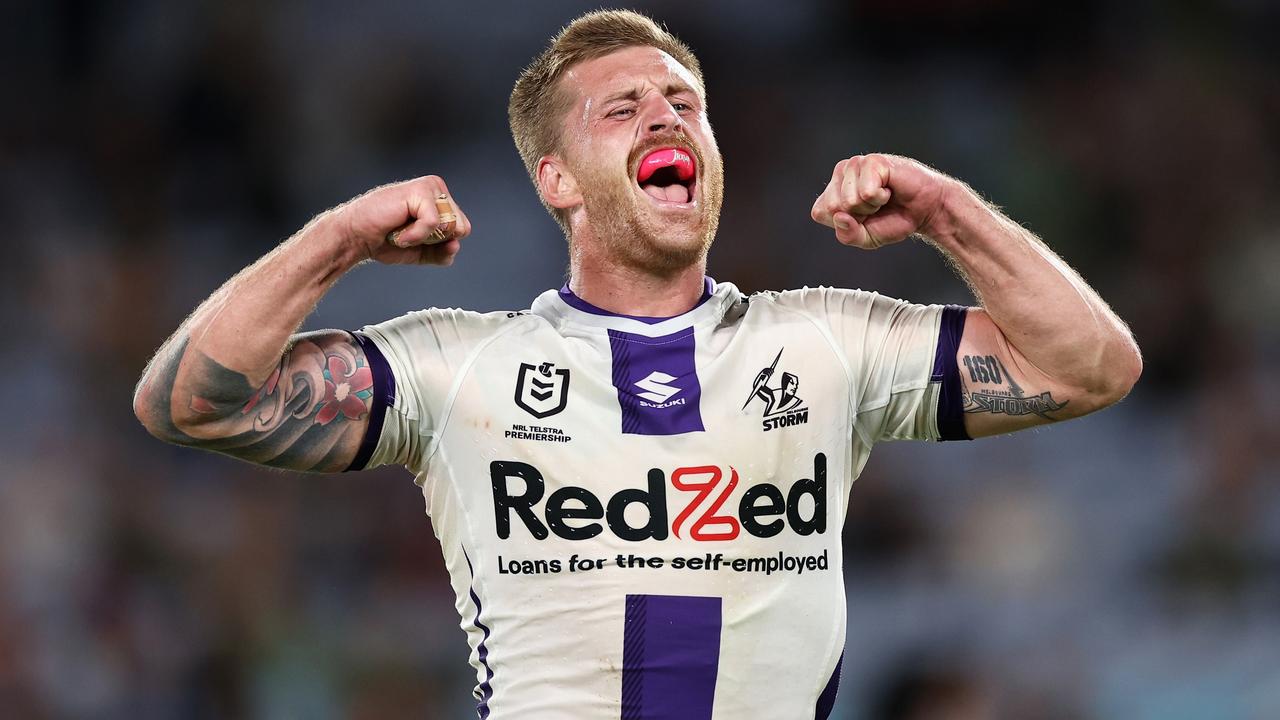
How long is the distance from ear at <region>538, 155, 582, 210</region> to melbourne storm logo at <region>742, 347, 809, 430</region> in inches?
31.2

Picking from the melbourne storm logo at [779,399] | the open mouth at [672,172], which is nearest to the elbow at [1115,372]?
the melbourne storm logo at [779,399]

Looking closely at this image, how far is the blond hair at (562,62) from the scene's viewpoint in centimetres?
407

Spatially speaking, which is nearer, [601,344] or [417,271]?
[601,344]

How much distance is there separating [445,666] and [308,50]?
4168mm

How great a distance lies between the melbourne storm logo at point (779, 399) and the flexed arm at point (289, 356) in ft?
2.73

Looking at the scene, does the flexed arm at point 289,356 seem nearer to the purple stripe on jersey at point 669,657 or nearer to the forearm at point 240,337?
the forearm at point 240,337

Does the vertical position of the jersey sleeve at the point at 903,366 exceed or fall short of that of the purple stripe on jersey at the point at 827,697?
it exceeds it

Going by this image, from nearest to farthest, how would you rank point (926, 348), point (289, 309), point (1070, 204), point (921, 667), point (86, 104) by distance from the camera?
1. point (289, 309)
2. point (926, 348)
3. point (921, 667)
4. point (1070, 204)
5. point (86, 104)

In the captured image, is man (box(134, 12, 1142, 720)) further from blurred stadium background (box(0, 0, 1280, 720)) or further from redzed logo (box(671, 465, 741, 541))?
blurred stadium background (box(0, 0, 1280, 720))

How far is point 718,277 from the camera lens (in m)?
8.23

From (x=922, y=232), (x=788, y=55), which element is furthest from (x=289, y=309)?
(x=788, y=55)

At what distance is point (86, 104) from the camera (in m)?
8.99

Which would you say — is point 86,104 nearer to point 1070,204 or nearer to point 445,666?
point 445,666

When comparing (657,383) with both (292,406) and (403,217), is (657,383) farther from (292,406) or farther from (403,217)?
(292,406)
